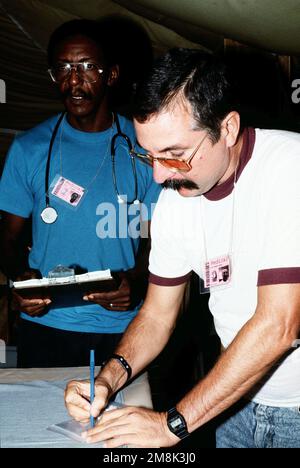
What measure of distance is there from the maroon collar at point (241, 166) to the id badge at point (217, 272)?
18 centimetres

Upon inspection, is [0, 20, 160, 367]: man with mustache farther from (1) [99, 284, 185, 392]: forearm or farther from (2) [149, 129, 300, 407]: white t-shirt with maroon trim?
(2) [149, 129, 300, 407]: white t-shirt with maroon trim

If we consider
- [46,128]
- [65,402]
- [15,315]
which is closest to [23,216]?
[46,128]

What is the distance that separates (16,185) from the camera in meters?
2.45

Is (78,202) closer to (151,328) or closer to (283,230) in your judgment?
(151,328)

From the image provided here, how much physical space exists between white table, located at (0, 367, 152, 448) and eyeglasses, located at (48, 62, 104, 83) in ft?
4.26

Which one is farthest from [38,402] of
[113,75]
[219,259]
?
[113,75]

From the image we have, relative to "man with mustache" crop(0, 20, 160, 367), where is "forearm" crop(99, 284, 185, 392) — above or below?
below

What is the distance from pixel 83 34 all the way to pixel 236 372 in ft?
5.63

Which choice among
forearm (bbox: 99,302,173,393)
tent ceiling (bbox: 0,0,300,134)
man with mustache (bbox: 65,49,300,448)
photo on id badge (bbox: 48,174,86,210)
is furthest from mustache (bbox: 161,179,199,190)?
tent ceiling (bbox: 0,0,300,134)

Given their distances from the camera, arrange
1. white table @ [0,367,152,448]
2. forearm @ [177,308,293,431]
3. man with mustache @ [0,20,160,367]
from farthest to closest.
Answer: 1. man with mustache @ [0,20,160,367]
2. forearm @ [177,308,293,431]
3. white table @ [0,367,152,448]

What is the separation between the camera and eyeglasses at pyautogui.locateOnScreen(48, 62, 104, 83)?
2.49 m

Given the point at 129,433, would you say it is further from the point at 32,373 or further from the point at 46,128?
the point at 46,128

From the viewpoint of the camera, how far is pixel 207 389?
142cm
